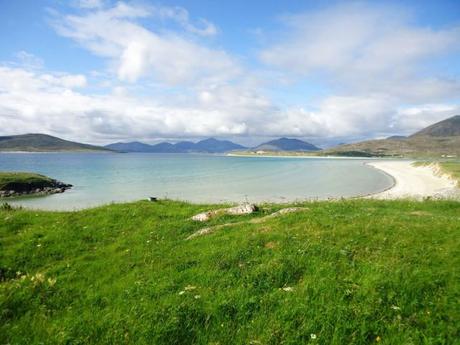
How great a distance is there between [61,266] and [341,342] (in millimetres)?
9883

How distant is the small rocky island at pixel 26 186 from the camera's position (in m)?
67.0

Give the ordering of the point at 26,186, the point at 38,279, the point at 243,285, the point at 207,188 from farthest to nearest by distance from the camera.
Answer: the point at 26,186, the point at 207,188, the point at 38,279, the point at 243,285

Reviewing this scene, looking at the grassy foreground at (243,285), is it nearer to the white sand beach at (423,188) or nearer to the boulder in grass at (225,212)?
the boulder in grass at (225,212)

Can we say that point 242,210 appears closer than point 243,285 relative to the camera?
No

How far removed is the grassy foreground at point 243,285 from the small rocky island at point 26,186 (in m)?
63.5

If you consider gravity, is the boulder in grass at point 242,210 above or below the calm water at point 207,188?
above

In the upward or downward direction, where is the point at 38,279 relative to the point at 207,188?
upward

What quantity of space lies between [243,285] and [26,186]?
7909 cm

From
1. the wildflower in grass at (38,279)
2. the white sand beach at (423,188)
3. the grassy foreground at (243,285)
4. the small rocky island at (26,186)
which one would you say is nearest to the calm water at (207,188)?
the white sand beach at (423,188)

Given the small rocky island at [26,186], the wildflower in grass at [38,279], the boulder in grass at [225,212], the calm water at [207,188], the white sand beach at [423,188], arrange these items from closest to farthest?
the wildflower in grass at [38,279], the boulder in grass at [225,212], the white sand beach at [423,188], the calm water at [207,188], the small rocky island at [26,186]

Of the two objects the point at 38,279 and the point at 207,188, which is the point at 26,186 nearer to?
the point at 207,188

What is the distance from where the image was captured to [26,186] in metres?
70.9

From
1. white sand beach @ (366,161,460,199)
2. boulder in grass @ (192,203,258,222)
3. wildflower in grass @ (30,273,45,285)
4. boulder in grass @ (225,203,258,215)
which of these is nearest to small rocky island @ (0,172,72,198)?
boulder in grass @ (192,203,258,222)

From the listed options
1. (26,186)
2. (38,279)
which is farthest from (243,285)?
(26,186)
